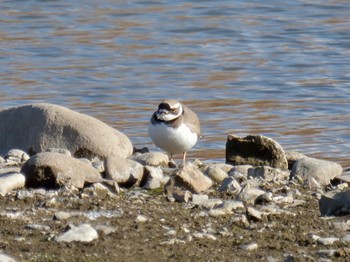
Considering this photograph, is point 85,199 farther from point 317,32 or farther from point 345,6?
point 345,6

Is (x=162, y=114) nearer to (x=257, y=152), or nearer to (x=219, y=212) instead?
(x=257, y=152)

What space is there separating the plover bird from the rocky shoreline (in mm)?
433

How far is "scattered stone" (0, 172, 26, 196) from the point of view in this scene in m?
6.71

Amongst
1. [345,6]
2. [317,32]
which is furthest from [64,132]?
[345,6]

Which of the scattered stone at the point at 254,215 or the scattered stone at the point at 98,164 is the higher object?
the scattered stone at the point at 254,215

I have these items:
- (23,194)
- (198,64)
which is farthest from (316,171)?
(198,64)

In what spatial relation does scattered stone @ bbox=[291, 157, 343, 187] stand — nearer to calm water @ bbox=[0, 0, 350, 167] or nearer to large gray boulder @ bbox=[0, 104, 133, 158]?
large gray boulder @ bbox=[0, 104, 133, 158]

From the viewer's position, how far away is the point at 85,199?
6633 mm

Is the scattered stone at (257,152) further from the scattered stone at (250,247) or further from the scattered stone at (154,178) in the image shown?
the scattered stone at (250,247)

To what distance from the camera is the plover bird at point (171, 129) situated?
912 centimetres

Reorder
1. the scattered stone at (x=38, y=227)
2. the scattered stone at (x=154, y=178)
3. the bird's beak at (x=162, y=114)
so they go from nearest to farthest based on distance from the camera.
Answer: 1. the scattered stone at (x=38, y=227)
2. the scattered stone at (x=154, y=178)
3. the bird's beak at (x=162, y=114)

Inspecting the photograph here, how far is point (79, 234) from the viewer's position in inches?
224

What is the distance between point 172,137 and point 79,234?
3.51 meters

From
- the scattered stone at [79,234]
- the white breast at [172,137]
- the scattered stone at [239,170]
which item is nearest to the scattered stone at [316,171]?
the scattered stone at [239,170]
